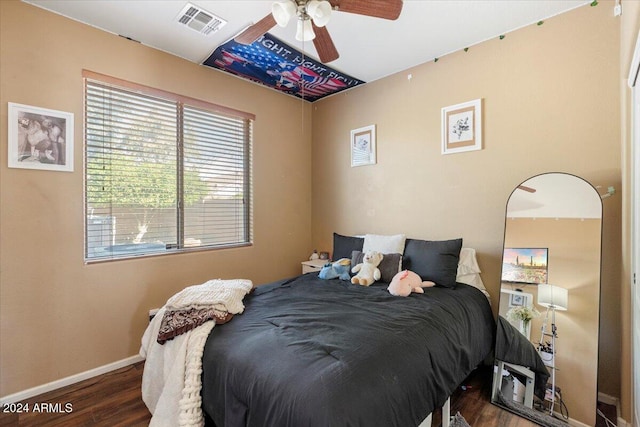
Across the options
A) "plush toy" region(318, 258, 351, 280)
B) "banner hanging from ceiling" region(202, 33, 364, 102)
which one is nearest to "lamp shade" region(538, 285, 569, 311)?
"plush toy" region(318, 258, 351, 280)

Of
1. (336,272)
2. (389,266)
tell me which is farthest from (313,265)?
(389,266)

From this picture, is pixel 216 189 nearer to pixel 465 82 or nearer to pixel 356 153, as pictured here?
pixel 356 153

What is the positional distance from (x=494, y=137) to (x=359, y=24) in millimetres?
1415

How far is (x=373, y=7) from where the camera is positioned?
1.63m

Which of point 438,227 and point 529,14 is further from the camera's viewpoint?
point 438,227

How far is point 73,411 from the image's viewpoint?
1.90m

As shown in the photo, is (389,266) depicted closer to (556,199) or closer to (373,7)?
(556,199)

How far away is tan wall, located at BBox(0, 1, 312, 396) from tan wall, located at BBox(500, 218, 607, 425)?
2863 millimetres

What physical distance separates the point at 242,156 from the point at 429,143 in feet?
6.39

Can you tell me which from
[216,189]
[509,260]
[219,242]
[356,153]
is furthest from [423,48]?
[219,242]

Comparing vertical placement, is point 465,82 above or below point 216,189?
above

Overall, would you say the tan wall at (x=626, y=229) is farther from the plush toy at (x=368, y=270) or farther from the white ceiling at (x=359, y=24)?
the plush toy at (x=368, y=270)

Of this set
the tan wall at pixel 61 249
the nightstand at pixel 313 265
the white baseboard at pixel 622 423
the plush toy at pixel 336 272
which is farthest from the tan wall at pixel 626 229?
the tan wall at pixel 61 249

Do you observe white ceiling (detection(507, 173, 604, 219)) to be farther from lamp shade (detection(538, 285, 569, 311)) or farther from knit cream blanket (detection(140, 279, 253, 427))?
knit cream blanket (detection(140, 279, 253, 427))
